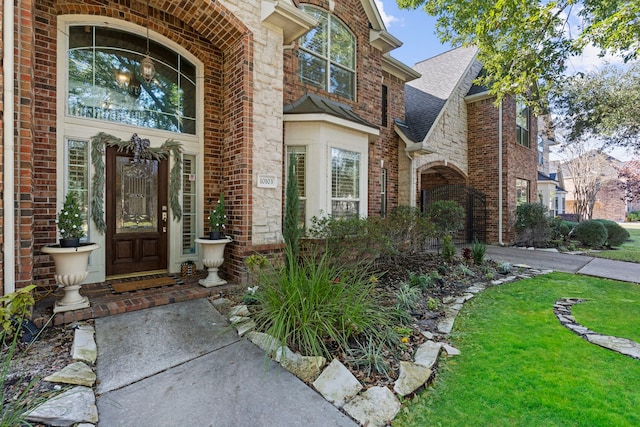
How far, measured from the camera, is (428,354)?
314 centimetres

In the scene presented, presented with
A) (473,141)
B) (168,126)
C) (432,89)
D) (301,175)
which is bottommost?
(301,175)

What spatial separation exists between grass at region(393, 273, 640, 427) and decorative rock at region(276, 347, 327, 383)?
0.81m

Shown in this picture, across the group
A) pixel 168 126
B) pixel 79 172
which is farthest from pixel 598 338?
pixel 79 172

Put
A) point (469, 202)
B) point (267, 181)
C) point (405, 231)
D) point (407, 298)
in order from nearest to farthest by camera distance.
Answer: point (407, 298) → point (267, 181) → point (405, 231) → point (469, 202)

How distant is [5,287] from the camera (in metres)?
3.14

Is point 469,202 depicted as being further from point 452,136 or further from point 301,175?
point 301,175

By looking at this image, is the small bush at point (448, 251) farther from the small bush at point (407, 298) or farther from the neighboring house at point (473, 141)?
the neighboring house at point (473, 141)

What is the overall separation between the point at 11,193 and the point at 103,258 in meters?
2.12

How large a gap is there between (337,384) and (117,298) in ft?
11.4

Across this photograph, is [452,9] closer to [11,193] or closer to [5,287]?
[11,193]

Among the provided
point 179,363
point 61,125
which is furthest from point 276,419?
point 61,125

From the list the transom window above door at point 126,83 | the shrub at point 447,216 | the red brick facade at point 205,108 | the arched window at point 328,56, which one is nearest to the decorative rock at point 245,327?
the red brick facade at point 205,108

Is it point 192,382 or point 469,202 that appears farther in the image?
point 469,202

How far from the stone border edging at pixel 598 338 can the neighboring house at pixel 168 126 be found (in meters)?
4.17
